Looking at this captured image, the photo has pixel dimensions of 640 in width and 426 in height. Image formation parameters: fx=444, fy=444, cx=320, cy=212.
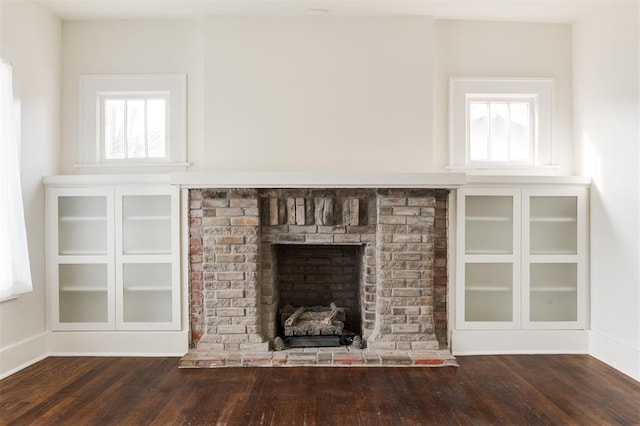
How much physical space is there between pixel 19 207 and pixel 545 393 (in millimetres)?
3808

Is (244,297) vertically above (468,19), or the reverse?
(468,19)

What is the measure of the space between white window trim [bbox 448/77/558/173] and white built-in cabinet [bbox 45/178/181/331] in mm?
2391

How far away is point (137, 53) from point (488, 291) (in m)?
3.55

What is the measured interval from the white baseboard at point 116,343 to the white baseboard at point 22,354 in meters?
0.10

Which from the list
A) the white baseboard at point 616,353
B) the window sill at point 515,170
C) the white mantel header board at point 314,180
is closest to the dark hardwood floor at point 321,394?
the white baseboard at point 616,353

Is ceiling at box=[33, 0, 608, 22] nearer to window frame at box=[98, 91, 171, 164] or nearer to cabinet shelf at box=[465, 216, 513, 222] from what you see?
window frame at box=[98, 91, 171, 164]

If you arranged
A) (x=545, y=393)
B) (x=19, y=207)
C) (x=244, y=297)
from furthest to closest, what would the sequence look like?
1. (x=244, y=297)
2. (x=19, y=207)
3. (x=545, y=393)

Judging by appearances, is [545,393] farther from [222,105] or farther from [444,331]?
[222,105]

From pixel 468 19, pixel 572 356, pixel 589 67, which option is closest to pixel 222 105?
pixel 468 19

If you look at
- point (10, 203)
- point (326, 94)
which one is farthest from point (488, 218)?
point (10, 203)

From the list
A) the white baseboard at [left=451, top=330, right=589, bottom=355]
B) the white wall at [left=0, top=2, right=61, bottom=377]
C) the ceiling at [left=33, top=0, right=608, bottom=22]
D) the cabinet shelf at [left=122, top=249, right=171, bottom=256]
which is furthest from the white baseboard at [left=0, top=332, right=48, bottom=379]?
the white baseboard at [left=451, top=330, right=589, bottom=355]

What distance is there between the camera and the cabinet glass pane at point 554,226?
144 inches

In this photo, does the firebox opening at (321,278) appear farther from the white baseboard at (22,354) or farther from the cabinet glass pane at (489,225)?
the white baseboard at (22,354)

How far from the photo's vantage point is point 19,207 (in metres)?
3.19
